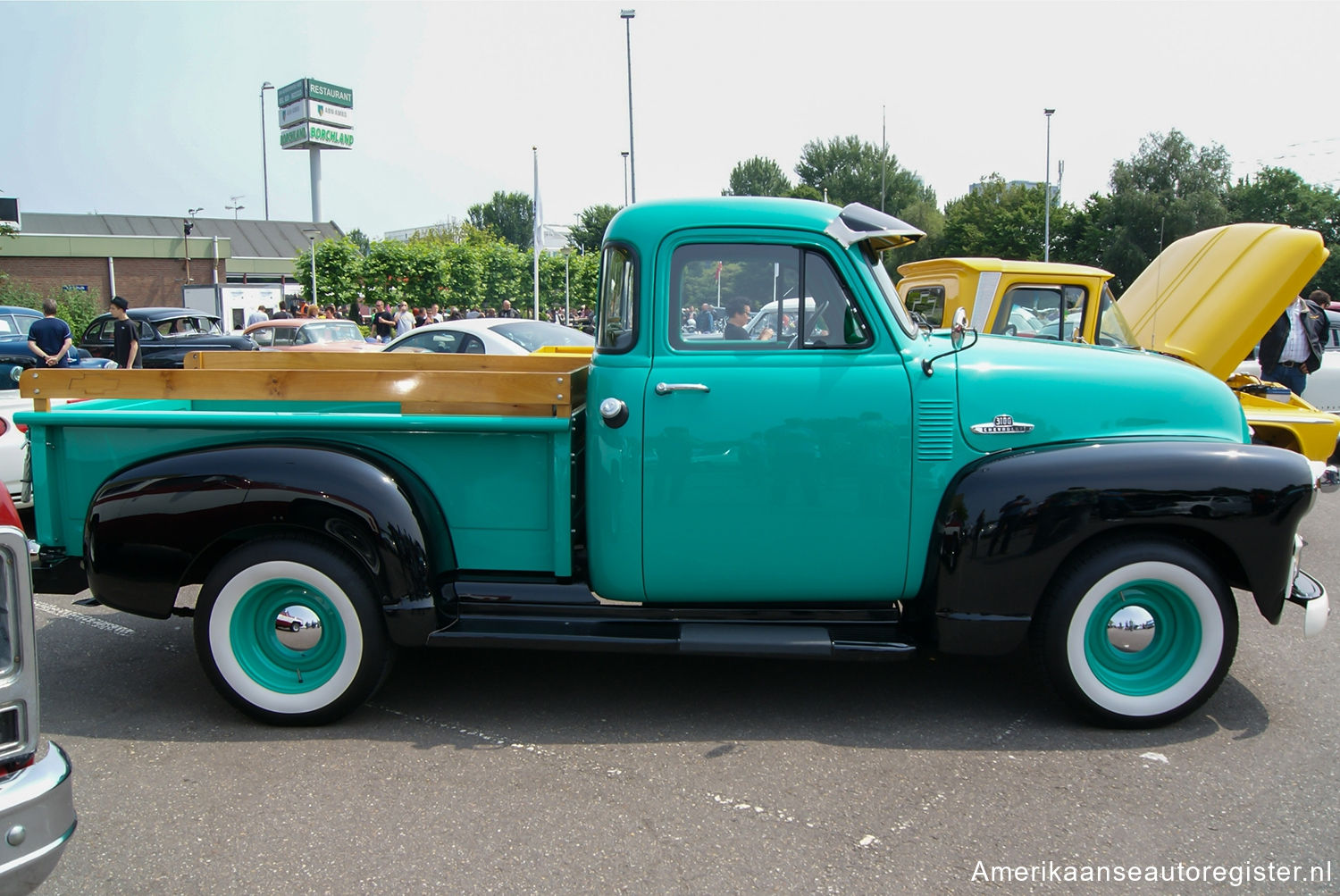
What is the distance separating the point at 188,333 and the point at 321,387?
16.5 metres

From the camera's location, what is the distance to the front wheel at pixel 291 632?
12.1 feet

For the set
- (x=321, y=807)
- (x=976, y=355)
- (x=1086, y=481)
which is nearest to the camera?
(x=321, y=807)

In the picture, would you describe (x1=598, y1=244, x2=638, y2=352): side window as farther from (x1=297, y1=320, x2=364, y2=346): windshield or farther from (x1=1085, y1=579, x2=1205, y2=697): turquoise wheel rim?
(x1=297, y1=320, x2=364, y2=346): windshield

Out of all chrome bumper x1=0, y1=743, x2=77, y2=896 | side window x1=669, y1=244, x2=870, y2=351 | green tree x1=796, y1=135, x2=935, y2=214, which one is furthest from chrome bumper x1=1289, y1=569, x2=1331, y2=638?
green tree x1=796, y1=135, x2=935, y2=214

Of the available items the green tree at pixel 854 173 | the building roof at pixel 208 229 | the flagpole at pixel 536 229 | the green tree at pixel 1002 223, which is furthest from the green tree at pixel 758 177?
the flagpole at pixel 536 229

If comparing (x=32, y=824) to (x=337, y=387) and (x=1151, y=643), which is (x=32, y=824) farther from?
(x=1151, y=643)

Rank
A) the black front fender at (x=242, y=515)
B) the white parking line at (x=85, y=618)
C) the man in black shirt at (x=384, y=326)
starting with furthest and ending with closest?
the man in black shirt at (x=384, y=326) < the white parking line at (x=85, y=618) < the black front fender at (x=242, y=515)

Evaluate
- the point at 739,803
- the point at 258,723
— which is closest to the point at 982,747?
the point at 739,803

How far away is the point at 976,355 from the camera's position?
12.3 ft

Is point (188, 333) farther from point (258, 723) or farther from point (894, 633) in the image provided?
point (894, 633)

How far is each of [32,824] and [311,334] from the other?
632 inches

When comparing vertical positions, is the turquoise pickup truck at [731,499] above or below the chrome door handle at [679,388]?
below

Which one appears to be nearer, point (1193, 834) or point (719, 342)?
point (1193, 834)

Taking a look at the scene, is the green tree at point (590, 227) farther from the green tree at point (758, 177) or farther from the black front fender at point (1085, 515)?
the black front fender at point (1085, 515)
